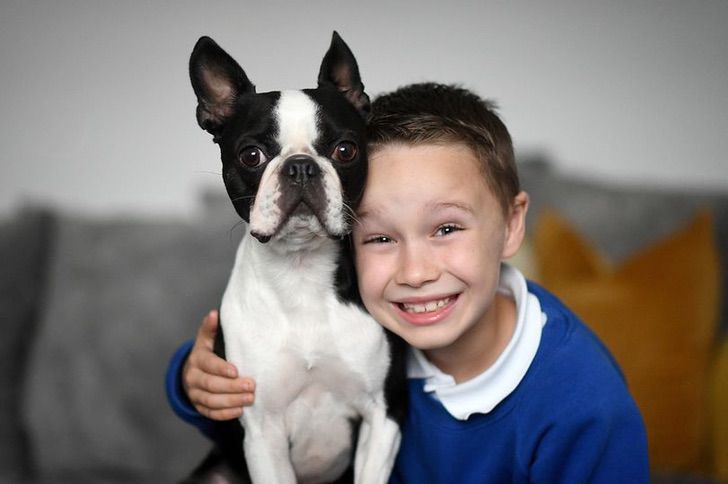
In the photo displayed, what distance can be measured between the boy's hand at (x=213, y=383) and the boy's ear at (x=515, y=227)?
0.63 meters

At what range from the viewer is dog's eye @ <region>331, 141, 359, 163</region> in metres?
1.62

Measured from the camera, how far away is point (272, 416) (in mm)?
1740

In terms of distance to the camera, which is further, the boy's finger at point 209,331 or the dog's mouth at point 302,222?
the boy's finger at point 209,331

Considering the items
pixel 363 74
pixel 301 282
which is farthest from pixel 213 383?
pixel 363 74

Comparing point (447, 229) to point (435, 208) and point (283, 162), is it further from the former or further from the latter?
point (283, 162)

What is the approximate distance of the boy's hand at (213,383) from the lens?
1695 mm

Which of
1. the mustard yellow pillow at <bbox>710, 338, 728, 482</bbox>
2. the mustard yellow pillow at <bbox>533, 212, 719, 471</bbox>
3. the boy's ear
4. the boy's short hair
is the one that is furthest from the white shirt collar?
the mustard yellow pillow at <bbox>710, 338, 728, 482</bbox>

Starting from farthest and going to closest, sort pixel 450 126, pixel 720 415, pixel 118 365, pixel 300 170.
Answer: pixel 118 365 → pixel 720 415 → pixel 450 126 → pixel 300 170

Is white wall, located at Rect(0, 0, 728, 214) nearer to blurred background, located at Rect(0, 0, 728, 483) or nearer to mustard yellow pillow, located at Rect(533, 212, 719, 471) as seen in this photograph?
blurred background, located at Rect(0, 0, 728, 483)

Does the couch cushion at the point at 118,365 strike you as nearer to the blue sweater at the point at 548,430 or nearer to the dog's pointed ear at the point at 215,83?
the blue sweater at the point at 548,430

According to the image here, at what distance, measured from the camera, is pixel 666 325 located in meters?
2.84

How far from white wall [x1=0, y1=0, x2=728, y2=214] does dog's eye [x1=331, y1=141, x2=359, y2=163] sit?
6.38 feet

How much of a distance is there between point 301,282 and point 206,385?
32cm

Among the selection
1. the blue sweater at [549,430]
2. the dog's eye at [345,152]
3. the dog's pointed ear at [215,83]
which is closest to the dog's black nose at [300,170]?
the dog's eye at [345,152]
